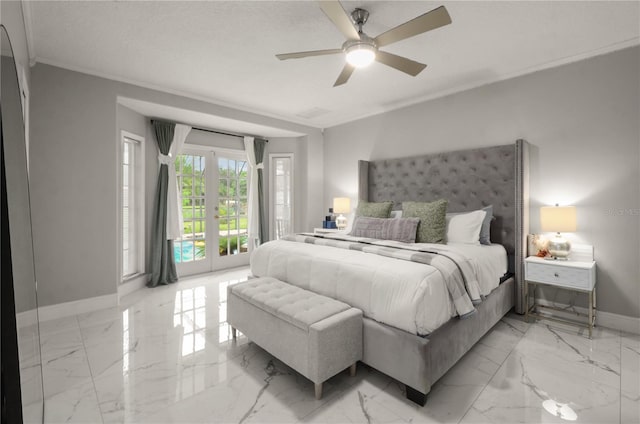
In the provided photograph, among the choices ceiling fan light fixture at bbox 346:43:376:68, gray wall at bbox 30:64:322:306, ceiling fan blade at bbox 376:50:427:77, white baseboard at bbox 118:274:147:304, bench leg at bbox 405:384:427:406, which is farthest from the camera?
white baseboard at bbox 118:274:147:304

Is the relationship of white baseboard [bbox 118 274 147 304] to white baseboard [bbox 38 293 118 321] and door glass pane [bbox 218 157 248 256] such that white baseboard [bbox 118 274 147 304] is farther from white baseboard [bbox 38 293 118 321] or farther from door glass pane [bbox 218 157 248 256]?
door glass pane [bbox 218 157 248 256]

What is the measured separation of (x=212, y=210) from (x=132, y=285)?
155cm

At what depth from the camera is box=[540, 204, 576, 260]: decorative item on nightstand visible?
272 centimetres

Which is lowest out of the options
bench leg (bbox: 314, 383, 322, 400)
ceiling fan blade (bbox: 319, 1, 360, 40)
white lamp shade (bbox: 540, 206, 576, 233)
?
bench leg (bbox: 314, 383, 322, 400)

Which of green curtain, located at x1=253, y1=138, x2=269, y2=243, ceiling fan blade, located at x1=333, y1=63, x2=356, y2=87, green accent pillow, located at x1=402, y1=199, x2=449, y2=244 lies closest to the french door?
green curtain, located at x1=253, y1=138, x2=269, y2=243

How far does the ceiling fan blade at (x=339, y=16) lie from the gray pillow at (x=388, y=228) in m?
1.83

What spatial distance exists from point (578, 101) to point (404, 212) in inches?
76.0

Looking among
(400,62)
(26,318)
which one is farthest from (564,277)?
(26,318)

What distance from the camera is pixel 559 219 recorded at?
2748mm

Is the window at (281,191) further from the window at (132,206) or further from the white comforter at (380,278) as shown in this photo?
the white comforter at (380,278)

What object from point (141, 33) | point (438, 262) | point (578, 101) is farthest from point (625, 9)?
point (141, 33)

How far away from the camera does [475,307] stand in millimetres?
2268

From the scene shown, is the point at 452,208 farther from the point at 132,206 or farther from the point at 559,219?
the point at 132,206

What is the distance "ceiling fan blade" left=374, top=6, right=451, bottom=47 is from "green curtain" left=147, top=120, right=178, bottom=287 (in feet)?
10.9
